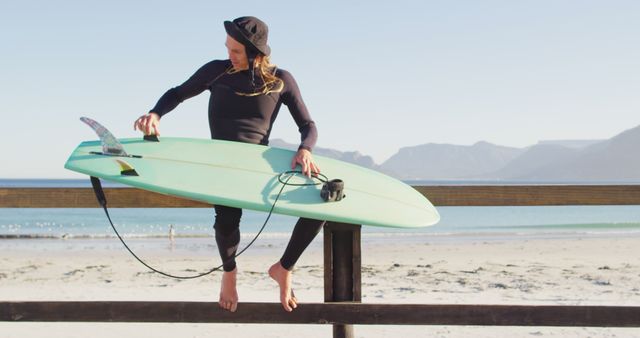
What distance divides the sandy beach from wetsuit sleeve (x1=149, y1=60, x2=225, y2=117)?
0.81 metres

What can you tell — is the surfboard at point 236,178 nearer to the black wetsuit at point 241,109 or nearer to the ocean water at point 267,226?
the black wetsuit at point 241,109

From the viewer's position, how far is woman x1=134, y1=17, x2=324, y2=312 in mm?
2322

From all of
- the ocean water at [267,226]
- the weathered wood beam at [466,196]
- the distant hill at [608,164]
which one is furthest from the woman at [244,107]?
the distant hill at [608,164]

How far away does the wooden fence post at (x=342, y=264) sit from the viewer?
2680 mm

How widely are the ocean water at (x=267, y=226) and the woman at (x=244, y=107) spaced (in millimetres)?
13806

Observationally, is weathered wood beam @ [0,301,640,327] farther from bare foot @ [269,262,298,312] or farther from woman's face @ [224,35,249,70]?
woman's face @ [224,35,249,70]

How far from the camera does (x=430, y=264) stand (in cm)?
1009

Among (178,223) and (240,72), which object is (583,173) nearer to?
(178,223)

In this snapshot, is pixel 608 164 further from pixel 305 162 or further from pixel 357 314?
pixel 305 162

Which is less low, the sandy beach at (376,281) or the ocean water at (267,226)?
the ocean water at (267,226)

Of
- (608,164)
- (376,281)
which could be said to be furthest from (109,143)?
Answer: (608,164)

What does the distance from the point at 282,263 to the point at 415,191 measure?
0.65 meters

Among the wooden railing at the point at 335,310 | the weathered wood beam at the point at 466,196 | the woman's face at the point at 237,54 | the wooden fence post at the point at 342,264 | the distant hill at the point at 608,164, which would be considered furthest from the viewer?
the distant hill at the point at 608,164

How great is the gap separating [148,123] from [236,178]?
1.20ft
